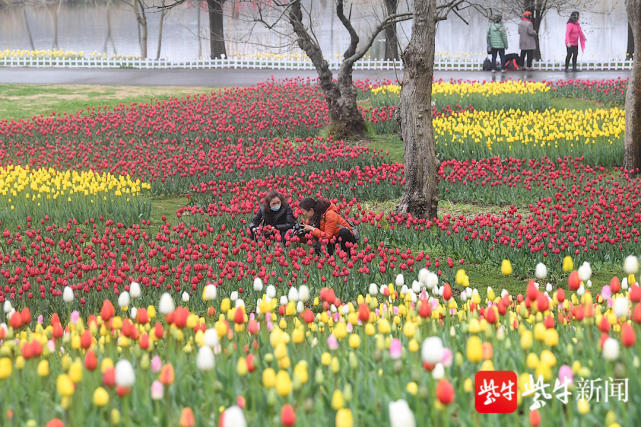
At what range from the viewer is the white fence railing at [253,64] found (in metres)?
28.9

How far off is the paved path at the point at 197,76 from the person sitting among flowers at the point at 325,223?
16.4 metres

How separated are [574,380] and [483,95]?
16.3 metres

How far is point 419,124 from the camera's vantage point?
1041cm

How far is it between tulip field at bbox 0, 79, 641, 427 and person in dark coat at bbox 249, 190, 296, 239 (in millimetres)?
299

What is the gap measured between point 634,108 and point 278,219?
6.38 m

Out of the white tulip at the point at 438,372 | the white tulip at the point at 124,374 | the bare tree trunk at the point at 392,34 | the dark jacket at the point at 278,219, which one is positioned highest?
the bare tree trunk at the point at 392,34

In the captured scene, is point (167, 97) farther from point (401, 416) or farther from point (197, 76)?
point (401, 416)

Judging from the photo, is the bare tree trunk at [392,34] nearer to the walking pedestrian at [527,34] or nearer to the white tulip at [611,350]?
the walking pedestrian at [527,34]

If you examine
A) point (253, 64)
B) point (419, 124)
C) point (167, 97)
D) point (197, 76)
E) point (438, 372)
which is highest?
point (253, 64)

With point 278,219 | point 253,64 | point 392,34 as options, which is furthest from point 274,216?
point 253,64

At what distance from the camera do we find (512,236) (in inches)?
366

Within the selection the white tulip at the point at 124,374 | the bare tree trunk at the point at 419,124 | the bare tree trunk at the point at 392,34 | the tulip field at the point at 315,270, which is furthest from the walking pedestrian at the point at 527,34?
the white tulip at the point at 124,374

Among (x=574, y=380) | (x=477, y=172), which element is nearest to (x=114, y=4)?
(x=477, y=172)

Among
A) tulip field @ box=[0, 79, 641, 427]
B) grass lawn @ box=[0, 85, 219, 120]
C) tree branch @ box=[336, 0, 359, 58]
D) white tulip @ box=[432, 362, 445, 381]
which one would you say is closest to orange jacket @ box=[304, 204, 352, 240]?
tulip field @ box=[0, 79, 641, 427]
